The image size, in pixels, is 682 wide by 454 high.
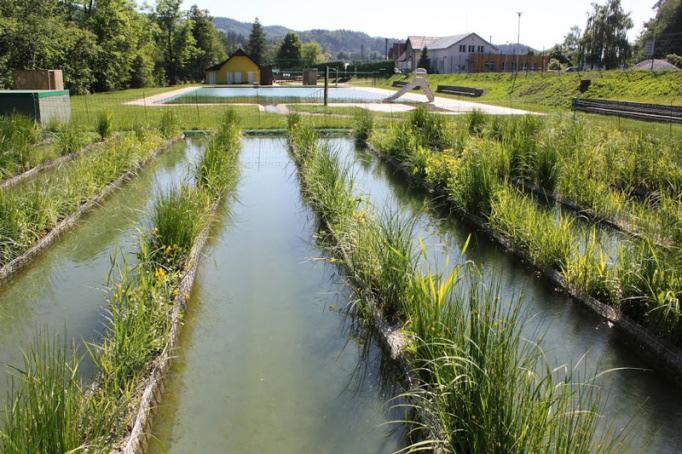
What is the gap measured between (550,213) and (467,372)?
3779 millimetres

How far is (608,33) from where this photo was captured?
176 feet

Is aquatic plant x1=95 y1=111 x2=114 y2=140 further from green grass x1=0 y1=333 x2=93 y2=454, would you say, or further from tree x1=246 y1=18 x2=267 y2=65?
tree x1=246 y1=18 x2=267 y2=65

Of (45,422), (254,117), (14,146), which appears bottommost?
(45,422)

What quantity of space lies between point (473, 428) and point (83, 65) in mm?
30131

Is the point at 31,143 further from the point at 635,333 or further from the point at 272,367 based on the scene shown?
the point at 635,333

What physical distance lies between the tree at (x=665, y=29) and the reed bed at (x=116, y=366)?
144 ft

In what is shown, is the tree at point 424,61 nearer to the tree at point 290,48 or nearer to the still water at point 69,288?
the tree at point 290,48

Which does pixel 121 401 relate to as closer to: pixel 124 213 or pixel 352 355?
pixel 352 355

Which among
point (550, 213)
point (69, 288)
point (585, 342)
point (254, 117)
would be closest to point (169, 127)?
point (254, 117)

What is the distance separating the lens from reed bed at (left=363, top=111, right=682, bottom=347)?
432 cm

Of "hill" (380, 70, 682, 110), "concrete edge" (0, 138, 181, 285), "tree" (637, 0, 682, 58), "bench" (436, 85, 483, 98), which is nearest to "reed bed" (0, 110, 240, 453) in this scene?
"concrete edge" (0, 138, 181, 285)

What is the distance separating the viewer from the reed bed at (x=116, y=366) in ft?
7.95

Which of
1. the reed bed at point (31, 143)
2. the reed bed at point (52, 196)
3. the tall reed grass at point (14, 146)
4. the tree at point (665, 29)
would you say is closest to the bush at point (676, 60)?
the tree at point (665, 29)

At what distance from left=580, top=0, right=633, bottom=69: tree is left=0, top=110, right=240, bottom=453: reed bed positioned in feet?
176
